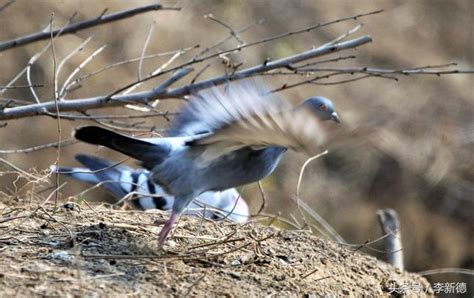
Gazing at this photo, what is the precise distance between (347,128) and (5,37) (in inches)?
331

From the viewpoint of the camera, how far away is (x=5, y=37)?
35.7 feet

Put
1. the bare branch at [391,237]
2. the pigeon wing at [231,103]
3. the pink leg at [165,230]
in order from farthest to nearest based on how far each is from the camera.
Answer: the bare branch at [391,237] → the pink leg at [165,230] → the pigeon wing at [231,103]

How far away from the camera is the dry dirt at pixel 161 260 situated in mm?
3402

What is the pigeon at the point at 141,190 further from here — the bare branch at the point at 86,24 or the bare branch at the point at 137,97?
the bare branch at the point at 137,97

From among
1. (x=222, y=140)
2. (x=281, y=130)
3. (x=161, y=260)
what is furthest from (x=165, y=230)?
(x=281, y=130)

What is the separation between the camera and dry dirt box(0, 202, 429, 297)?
3.40 metres

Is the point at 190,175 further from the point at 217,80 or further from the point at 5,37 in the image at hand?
the point at 5,37

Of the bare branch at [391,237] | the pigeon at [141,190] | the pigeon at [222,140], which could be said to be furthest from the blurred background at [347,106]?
the pigeon at [222,140]

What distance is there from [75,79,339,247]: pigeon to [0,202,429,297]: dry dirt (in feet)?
0.77

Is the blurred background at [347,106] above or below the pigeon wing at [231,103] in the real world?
above

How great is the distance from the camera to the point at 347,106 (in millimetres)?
11398

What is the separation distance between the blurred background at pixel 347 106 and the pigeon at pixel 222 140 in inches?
171

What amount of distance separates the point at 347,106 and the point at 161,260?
26.2 feet

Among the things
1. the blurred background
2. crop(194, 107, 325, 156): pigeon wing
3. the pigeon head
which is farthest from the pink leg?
the blurred background
